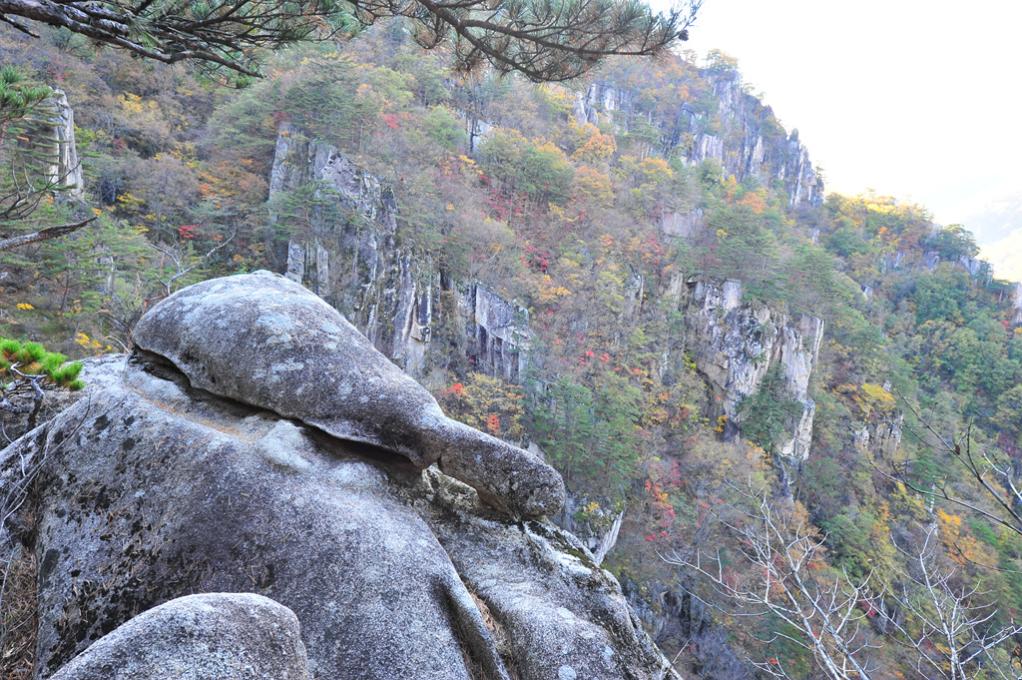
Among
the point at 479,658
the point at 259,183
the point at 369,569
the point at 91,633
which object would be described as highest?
the point at 259,183

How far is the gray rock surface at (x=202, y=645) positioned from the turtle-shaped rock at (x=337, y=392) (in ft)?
3.75

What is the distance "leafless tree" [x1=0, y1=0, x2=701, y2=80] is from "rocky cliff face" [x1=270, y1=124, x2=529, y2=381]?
1150cm

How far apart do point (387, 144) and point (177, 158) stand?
6159mm

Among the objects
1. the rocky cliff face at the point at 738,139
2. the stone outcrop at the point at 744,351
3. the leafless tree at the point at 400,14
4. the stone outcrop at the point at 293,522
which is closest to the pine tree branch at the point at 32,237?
the stone outcrop at the point at 293,522

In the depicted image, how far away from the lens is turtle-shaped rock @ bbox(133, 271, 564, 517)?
8.78 ft

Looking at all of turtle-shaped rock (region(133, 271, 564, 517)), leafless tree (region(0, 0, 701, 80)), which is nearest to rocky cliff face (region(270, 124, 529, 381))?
leafless tree (region(0, 0, 701, 80))

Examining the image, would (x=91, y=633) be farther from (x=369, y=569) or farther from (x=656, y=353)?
(x=656, y=353)

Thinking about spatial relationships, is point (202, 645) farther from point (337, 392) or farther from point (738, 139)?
point (738, 139)

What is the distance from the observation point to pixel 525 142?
77.7ft

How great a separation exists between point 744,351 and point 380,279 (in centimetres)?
1554

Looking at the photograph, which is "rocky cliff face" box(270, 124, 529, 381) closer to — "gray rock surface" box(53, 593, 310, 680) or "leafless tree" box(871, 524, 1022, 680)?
"leafless tree" box(871, 524, 1022, 680)

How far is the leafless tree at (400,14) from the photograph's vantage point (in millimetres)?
2842

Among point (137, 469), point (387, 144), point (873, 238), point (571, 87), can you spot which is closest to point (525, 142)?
point (387, 144)

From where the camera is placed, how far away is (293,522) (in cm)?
218
